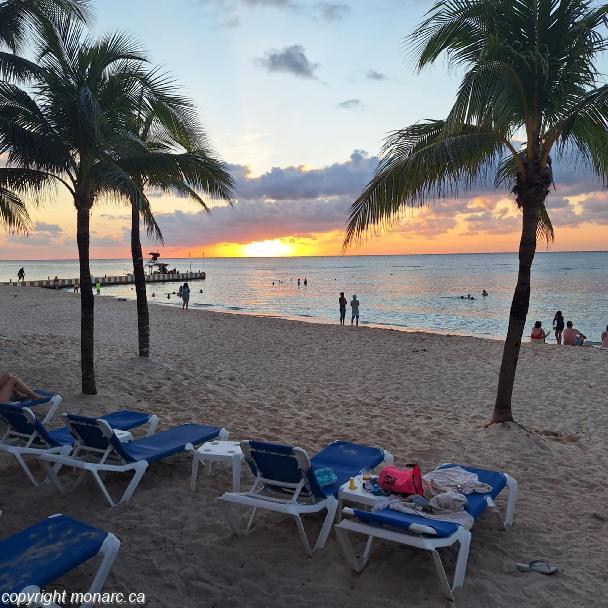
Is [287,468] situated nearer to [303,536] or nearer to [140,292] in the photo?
[303,536]

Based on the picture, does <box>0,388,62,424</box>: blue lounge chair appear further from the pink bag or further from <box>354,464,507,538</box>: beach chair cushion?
<box>354,464,507,538</box>: beach chair cushion

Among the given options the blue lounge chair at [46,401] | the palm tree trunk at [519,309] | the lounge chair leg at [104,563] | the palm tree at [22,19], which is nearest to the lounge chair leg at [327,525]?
the lounge chair leg at [104,563]

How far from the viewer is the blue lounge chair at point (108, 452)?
4531mm

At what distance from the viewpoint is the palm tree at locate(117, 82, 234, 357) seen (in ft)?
25.6

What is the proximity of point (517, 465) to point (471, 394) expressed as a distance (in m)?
4.76

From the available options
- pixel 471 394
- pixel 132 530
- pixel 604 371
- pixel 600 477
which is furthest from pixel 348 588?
pixel 604 371

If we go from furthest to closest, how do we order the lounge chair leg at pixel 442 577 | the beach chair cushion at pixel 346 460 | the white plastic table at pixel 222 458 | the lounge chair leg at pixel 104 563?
the white plastic table at pixel 222 458, the beach chair cushion at pixel 346 460, the lounge chair leg at pixel 442 577, the lounge chair leg at pixel 104 563

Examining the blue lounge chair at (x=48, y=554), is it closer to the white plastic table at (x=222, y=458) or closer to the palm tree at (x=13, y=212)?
the white plastic table at (x=222, y=458)

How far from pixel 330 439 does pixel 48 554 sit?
4.31 m

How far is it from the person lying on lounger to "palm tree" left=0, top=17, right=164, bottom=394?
1.41m

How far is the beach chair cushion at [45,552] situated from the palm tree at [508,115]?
15.9 ft

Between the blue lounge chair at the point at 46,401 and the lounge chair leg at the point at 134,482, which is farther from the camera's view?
the blue lounge chair at the point at 46,401

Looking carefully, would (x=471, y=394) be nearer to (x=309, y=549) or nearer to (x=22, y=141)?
(x=309, y=549)

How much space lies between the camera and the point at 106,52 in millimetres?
7977
